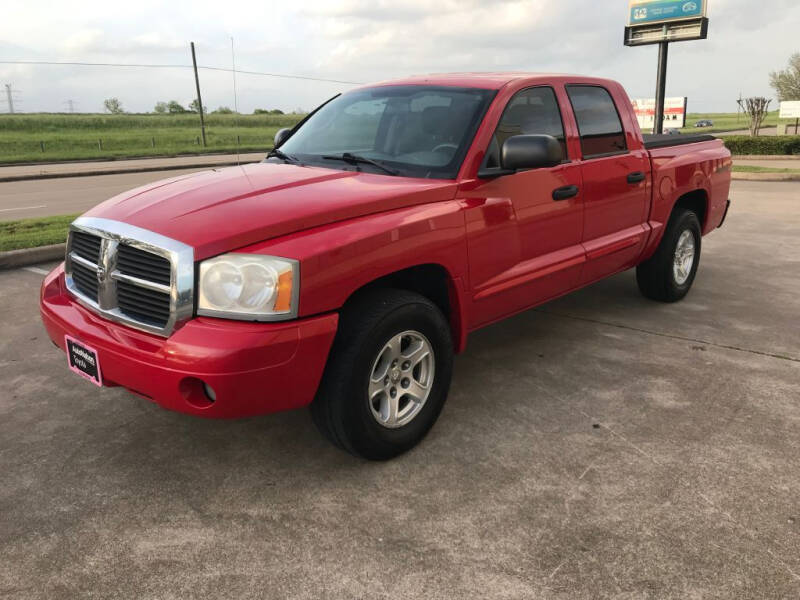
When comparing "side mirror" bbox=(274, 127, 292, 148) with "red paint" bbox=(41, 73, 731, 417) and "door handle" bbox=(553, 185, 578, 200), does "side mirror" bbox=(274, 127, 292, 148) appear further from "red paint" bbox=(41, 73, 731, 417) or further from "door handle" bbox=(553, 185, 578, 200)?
"door handle" bbox=(553, 185, 578, 200)

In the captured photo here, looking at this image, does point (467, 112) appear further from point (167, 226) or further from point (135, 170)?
point (135, 170)

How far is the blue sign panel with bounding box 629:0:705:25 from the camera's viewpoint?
19828 millimetres

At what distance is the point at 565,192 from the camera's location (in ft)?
12.8

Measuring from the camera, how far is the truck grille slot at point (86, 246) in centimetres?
296

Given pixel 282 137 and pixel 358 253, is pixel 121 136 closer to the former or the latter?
pixel 282 137

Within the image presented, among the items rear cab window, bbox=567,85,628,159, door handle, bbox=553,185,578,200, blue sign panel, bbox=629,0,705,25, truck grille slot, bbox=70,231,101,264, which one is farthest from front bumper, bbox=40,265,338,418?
blue sign panel, bbox=629,0,705,25

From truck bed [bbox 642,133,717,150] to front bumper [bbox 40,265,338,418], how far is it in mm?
3403

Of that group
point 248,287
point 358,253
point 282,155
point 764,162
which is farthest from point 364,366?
point 764,162

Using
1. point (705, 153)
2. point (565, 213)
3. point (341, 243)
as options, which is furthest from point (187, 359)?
point (705, 153)

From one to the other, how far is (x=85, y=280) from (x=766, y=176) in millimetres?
15205

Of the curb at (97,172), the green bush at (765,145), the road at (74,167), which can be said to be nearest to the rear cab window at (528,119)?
the curb at (97,172)

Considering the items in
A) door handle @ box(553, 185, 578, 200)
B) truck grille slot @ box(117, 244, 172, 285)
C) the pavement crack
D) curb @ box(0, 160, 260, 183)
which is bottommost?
the pavement crack

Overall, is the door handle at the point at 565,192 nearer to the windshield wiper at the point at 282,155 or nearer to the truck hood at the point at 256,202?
the truck hood at the point at 256,202

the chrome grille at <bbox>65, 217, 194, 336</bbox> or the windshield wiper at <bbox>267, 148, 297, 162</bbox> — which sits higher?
the windshield wiper at <bbox>267, 148, 297, 162</bbox>
